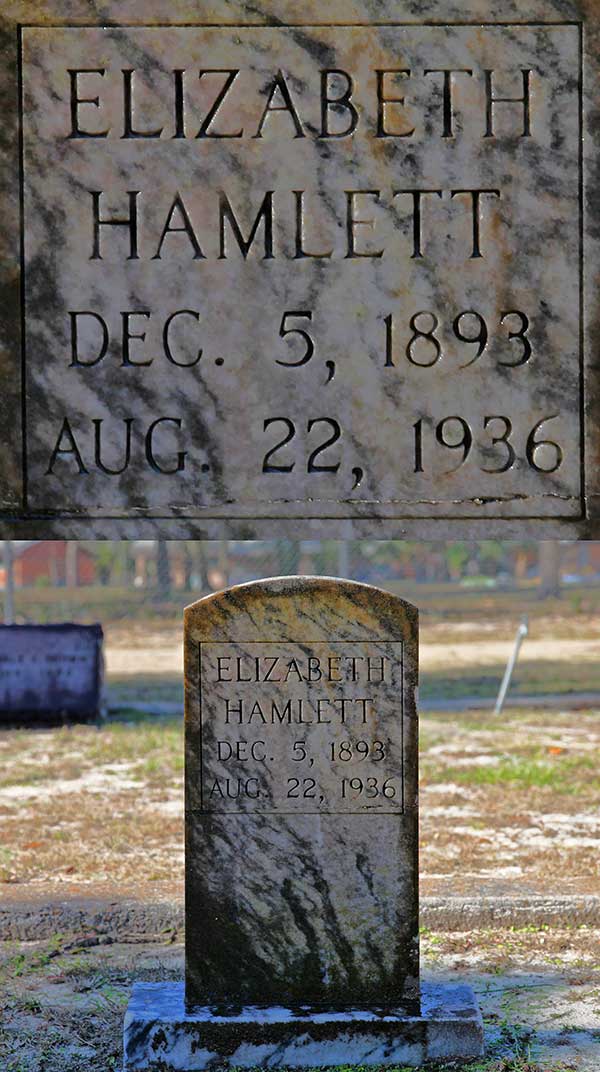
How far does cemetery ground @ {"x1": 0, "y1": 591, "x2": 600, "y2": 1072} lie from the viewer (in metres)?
4.72

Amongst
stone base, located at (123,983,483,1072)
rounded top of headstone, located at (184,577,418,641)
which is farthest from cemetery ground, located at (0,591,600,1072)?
rounded top of headstone, located at (184,577,418,641)

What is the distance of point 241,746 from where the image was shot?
438 cm

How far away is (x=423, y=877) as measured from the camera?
21.7 feet

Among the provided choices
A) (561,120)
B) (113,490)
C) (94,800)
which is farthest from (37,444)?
(94,800)

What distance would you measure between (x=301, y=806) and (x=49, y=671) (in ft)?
25.8

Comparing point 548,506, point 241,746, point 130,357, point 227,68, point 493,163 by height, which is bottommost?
point 241,746

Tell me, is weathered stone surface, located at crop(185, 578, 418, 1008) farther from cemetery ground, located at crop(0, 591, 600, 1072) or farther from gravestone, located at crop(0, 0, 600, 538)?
cemetery ground, located at crop(0, 591, 600, 1072)

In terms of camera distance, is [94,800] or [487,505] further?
[94,800]

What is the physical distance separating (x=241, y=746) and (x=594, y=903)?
236 centimetres

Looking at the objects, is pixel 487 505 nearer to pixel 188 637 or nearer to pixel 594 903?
pixel 188 637

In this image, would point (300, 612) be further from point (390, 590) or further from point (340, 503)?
point (390, 590)

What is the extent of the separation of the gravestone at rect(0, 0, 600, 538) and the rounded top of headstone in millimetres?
204


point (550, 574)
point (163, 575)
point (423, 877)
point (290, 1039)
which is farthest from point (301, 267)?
point (550, 574)

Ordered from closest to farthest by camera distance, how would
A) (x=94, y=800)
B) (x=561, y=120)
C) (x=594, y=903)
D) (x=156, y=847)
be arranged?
→ (x=561, y=120)
(x=594, y=903)
(x=156, y=847)
(x=94, y=800)
